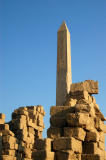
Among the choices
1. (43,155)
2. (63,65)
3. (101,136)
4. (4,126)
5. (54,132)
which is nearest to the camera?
(43,155)

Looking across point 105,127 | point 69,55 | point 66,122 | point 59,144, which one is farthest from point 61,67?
point 59,144

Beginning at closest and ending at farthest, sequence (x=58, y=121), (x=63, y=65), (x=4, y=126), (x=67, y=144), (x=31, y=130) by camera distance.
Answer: (x=67, y=144)
(x=58, y=121)
(x=63, y=65)
(x=4, y=126)
(x=31, y=130)

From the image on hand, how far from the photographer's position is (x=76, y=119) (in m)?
9.48

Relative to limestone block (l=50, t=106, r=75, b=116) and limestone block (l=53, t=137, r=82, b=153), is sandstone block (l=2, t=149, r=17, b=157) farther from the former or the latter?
limestone block (l=53, t=137, r=82, b=153)

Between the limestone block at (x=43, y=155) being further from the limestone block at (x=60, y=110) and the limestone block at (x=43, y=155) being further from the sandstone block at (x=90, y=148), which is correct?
the limestone block at (x=60, y=110)

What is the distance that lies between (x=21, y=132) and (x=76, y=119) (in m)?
9.74

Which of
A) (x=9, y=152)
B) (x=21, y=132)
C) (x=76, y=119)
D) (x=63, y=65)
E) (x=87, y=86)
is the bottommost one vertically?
(x=9, y=152)

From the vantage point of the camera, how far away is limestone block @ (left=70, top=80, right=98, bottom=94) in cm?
1309

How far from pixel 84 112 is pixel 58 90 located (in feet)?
14.5

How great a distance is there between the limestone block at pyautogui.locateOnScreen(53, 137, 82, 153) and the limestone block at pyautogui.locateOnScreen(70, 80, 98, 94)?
156 inches

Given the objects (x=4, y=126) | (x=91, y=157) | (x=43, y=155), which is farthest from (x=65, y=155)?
(x=4, y=126)

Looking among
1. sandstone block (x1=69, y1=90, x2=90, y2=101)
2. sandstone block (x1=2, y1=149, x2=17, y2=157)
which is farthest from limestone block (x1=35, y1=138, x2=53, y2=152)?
sandstone block (x1=2, y1=149, x2=17, y2=157)

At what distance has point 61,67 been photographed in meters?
14.4

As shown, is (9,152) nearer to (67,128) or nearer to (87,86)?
(87,86)
